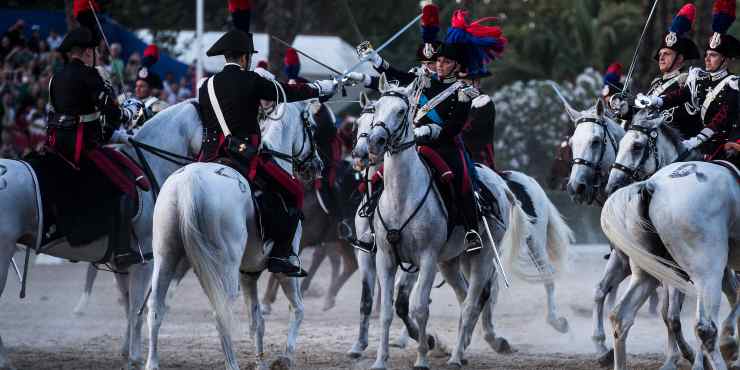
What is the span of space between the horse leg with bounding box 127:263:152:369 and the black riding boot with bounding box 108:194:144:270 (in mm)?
111

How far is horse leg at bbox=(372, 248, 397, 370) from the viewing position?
381 inches

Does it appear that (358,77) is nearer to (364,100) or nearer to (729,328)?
(364,100)

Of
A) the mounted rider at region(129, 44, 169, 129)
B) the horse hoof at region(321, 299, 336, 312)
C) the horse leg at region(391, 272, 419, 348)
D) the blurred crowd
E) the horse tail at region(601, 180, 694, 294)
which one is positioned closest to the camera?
the horse tail at region(601, 180, 694, 294)

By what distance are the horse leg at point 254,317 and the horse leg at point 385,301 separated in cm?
97

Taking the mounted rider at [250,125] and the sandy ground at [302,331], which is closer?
the mounted rider at [250,125]

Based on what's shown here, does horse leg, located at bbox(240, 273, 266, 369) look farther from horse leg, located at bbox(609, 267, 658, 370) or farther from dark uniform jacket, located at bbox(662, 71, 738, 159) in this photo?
dark uniform jacket, located at bbox(662, 71, 738, 159)

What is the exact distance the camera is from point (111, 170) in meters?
9.90

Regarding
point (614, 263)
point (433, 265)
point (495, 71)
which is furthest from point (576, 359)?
point (495, 71)

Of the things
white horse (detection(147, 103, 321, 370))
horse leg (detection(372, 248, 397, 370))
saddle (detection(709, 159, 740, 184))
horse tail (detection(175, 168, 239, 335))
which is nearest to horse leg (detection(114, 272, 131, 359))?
white horse (detection(147, 103, 321, 370))

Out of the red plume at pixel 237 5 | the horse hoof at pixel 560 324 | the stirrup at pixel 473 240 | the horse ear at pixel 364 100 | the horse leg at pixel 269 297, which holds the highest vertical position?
the red plume at pixel 237 5

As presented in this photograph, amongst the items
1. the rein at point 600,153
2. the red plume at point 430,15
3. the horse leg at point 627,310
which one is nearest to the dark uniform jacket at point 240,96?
the red plume at point 430,15

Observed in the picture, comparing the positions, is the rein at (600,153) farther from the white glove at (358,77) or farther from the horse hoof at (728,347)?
the white glove at (358,77)

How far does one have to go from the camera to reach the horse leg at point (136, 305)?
9.63 metres

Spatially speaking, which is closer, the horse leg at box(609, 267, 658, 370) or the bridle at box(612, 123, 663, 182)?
the horse leg at box(609, 267, 658, 370)
